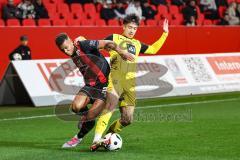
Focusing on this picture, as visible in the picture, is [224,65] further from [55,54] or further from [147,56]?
[55,54]

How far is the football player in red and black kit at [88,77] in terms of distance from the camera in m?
9.48

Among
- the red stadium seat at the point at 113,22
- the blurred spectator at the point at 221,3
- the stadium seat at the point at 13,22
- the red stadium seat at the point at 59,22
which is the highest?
the stadium seat at the point at 13,22

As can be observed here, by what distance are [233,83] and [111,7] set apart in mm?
5555

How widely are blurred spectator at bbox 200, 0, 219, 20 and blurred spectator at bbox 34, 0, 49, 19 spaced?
876 cm

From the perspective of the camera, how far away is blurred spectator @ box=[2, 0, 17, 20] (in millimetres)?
19831

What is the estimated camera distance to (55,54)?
20797 millimetres

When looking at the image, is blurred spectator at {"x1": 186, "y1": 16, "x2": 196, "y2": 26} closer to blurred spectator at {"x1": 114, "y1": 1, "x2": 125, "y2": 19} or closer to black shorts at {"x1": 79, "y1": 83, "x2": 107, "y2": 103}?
blurred spectator at {"x1": 114, "y1": 1, "x2": 125, "y2": 19}

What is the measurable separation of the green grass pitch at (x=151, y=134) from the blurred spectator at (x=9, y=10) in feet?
13.2

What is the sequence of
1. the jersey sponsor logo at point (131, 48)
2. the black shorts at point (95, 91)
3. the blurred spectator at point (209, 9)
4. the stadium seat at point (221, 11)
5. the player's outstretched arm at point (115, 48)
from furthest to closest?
the stadium seat at point (221, 11)
the blurred spectator at point (209, 9)
the jersey sponsor logo at point (131, 48)
the black shorts at point (95, 91)
the player's outstretched arm at point (115, 48)

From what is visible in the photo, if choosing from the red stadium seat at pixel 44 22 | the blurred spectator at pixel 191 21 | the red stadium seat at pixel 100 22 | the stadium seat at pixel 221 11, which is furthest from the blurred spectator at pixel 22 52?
the stadium seat at pixel 221 11

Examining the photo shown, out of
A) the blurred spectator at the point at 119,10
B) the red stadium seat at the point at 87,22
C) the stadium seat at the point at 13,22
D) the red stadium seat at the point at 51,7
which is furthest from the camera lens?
the blurred spectator at the point at 119,10

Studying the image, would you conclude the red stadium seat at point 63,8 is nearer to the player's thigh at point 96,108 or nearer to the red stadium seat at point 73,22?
the red stadium seat at point 73,22

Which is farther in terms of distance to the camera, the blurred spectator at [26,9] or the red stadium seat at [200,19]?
the red stadium seat at [200,19]

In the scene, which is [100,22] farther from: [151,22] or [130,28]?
[130,28]
